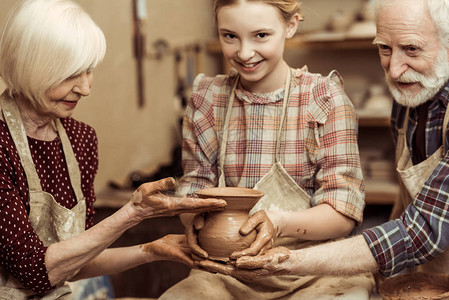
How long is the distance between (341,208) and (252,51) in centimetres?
81

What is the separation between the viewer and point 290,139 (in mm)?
2855

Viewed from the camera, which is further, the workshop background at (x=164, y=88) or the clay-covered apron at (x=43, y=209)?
the workshop background at (x=164, y=88)

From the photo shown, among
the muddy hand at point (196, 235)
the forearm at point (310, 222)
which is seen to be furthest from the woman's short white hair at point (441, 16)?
the muddy hand at point (196, 235)

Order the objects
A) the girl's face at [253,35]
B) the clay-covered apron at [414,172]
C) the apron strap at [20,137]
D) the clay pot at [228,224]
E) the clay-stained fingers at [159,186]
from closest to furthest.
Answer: the clay-stained fingers at [159,186], the clay pot at [228,224], the apron strap at [20,137], the girl's face at [253,35], the clay-covered apron at [414,172]

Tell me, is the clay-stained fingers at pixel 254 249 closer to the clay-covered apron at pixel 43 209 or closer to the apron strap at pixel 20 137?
the clay-covered apron at pixel 43 209

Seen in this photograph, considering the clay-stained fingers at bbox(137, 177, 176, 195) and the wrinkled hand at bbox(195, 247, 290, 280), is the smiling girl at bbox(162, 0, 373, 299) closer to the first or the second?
the wrinkled hand at bbox(195, 247, 290, 280)

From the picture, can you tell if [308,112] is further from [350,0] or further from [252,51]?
[350,0]

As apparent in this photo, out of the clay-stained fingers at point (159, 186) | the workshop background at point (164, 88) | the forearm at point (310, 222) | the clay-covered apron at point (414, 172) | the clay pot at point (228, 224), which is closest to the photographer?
the clay-stained fingers at point (159, 186)

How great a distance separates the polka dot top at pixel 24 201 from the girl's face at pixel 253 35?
891 millimetres

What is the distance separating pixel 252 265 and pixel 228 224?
0.19m

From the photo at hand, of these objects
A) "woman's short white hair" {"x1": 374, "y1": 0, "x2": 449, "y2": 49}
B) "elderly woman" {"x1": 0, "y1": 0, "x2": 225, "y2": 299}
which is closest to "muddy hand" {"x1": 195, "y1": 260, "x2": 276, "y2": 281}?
"elderly woman" {"x1": 0, "y1": 0, "x2": 225, "y2": 299}

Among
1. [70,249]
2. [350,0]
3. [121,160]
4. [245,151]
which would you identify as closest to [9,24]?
[70,249]

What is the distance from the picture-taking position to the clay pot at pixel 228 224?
238 centimetres

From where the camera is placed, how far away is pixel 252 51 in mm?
2660
